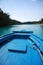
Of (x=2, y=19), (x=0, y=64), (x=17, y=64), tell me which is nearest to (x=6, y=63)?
(x=0, y=64)

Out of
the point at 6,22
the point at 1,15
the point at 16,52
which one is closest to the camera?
the point at 16,52

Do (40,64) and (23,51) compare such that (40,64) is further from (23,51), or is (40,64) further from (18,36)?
(18,36)

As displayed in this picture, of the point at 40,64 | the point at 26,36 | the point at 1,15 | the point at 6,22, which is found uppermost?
the point at 1,15

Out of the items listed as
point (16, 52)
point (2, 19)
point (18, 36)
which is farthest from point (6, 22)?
point (16, 52)

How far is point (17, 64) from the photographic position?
214 centimetres

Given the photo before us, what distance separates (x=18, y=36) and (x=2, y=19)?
120 ft

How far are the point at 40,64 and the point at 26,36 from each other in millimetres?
3950

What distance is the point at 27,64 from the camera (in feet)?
7.03

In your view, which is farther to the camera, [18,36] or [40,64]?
[18,36]

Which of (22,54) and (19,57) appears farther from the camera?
(22,54)

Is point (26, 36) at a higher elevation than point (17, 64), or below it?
higher

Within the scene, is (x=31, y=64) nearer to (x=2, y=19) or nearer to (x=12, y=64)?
(x=12, y=64)

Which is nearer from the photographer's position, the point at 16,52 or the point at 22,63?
the point at 22,63

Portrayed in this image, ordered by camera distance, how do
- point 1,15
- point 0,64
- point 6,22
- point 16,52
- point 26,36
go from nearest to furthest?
1. point 0,64
2. point 16,52
3. point 26,36
4. point 1,15
5. point 6,22
